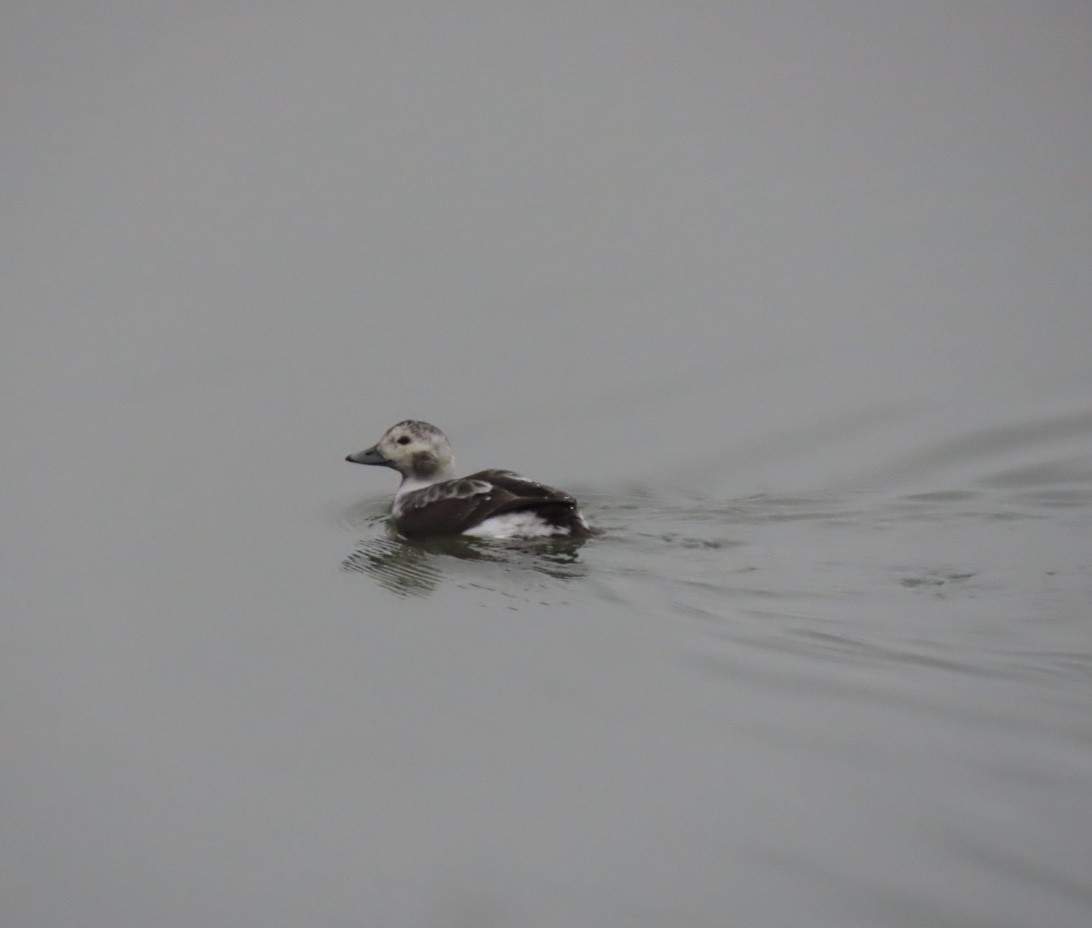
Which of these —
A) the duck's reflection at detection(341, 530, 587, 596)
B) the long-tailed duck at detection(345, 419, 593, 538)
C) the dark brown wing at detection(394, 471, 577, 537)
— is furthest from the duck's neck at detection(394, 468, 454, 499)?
the duck's reflection at detection(341, 530, 587, 596)

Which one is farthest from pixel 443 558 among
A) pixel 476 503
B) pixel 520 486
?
pixel 520 486

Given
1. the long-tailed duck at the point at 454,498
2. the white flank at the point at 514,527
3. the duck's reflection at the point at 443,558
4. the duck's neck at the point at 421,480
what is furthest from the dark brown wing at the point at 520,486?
the duck's neck at the point at 421,480

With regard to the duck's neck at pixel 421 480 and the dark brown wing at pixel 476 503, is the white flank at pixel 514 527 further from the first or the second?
the duck's neck at pixel 421 480

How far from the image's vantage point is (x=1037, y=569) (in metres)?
7.91

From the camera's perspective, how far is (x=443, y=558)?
8.88m

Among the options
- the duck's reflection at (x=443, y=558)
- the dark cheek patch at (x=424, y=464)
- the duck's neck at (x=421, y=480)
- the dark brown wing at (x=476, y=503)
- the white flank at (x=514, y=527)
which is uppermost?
the dark cheek patch at (x=424, y=464)

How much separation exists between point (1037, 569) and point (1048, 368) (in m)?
3.50

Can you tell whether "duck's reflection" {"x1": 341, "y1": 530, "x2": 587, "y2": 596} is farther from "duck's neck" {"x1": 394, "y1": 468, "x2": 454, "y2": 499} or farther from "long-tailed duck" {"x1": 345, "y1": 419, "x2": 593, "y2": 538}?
"duck's neck" {"x1": 394, "y1": 468, "x2": 454, "y2": 499}

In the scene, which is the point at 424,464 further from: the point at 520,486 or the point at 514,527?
the point at 514,527

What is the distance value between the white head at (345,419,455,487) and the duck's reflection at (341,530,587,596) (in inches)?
29.2

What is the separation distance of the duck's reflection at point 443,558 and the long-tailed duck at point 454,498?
57 mm

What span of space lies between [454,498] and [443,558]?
0.40 meters

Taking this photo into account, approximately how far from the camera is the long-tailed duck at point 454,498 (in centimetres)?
874

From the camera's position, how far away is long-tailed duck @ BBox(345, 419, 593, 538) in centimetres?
874
